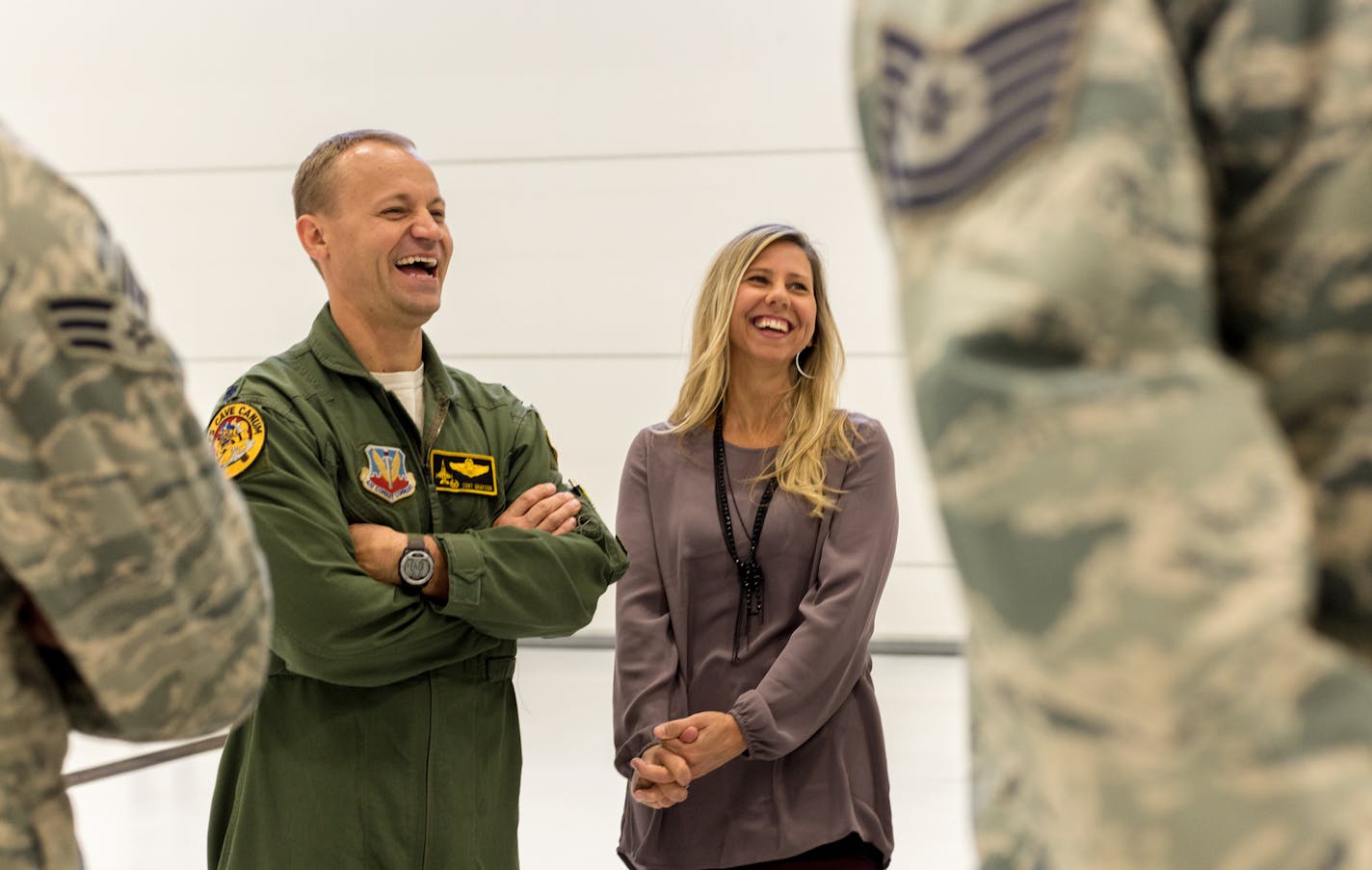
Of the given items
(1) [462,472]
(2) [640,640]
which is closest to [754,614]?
(2) [640,640]

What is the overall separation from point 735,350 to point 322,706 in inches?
46.2

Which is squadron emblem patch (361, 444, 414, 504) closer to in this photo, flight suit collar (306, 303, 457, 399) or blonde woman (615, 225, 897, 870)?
flight suit collar (306, 303, 457, 399)

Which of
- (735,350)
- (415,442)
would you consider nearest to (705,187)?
(735,350)

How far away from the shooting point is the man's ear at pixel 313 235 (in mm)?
2566

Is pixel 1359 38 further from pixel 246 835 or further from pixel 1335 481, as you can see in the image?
pixel 246 835

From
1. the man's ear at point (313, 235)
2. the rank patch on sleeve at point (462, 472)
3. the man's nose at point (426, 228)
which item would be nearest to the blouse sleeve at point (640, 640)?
the rank patch on sleeve at point (462, 472)

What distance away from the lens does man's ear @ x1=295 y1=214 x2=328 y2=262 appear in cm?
257

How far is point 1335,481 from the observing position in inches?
31.2

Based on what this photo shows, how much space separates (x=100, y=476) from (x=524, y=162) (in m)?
6.65

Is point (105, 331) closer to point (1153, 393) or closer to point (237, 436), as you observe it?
point (1153, 393)

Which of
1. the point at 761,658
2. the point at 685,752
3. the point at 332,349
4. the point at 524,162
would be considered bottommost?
the point at 685,752

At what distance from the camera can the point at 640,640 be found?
2705 mm

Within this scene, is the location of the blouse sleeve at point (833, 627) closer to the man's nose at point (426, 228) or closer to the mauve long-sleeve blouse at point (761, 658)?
the mauve long-sleeve blouse at point (761, 658)

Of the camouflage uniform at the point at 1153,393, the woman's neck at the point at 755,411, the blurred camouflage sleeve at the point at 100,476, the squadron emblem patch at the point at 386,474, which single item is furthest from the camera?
the woman's neck at the point at 755,411
